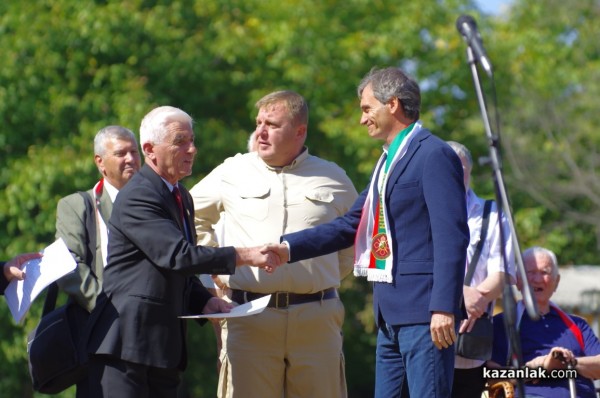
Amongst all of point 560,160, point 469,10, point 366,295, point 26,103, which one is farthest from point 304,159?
point 560,160

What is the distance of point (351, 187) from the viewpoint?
652 cm

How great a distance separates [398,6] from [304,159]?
15.8 meters

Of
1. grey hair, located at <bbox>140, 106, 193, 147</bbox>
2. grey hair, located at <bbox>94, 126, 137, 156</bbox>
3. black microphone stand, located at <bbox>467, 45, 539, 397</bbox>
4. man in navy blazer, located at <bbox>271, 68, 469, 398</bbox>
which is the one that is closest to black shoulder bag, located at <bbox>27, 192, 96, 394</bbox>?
grey hair, located at <bbox>140, 106, 193, 147</bbox>

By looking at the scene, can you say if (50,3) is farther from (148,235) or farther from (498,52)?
(148,235)

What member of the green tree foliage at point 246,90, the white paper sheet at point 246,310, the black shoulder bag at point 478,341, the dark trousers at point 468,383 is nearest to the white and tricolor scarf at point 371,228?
the white paper sheet at point 246,310

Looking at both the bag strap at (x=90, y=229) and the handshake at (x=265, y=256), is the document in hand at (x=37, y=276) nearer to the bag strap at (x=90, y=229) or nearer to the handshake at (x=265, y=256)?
the bag strap at (x=90, y=229)

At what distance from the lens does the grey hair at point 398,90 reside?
526 centimetres

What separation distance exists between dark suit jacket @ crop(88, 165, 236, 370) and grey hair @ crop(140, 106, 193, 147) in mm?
190

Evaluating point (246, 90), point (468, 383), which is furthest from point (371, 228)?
point (246, 90)

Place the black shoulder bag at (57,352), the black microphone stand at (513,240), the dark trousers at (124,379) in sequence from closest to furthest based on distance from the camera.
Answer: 1. the black microphone stand at (513,240)
2. the dark trousers at (124,379)
3. the black shoulder bag at (57,352)

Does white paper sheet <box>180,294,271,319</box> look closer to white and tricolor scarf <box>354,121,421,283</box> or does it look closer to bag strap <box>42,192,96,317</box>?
white and tricolor scarf <box>354,121,421,283</box>

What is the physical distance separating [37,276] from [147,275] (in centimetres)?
72

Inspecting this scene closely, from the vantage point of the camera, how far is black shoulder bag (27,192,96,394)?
559 cm

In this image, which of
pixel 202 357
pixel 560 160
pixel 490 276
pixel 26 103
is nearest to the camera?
pixel 490 276
